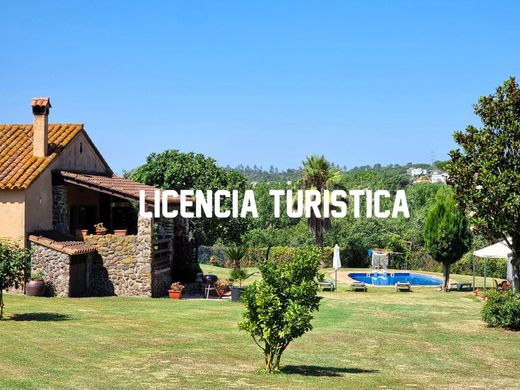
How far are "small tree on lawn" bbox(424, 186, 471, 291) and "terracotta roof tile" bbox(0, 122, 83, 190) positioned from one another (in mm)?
17951

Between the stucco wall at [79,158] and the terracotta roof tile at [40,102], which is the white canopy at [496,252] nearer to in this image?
the stucco wall at [79,158]

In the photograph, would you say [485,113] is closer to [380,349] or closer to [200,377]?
[380,349]

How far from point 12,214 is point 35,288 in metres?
3.17

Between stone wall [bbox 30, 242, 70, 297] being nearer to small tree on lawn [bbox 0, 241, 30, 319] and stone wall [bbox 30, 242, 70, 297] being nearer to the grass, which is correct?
the grass

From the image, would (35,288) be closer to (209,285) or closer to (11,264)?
(209,285)

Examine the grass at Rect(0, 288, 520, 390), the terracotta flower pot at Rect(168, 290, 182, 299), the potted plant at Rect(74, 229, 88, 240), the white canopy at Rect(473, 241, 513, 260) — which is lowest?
the grass at Rect(0, 288, 520, 390)

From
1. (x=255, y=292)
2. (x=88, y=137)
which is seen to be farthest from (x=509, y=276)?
(x=255, y=292)

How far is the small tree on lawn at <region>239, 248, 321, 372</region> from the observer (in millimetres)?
15836

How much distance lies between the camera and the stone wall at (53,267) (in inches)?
1215

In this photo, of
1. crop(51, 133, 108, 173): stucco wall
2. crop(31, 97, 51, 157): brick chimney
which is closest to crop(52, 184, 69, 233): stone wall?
crop(51, 133, 108, 173): stucco wall

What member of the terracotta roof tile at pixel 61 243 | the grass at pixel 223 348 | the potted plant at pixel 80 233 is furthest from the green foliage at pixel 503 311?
the potted plant at pixel 80 233

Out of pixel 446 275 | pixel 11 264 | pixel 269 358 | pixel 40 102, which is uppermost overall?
pixel 40 102

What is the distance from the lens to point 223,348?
20312mm

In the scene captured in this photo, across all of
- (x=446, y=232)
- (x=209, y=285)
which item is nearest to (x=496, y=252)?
(x=446, y=232)
